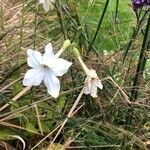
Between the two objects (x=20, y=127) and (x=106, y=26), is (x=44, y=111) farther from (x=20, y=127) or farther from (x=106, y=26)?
(x=106, y=26)

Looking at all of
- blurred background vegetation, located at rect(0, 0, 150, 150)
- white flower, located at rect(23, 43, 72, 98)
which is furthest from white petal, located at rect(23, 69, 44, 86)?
blurred background vegetation, located at rect(0, 0, 150, 150)

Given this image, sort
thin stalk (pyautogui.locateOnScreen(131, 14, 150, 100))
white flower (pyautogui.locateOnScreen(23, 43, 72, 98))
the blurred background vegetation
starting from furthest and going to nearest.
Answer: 1. thin stalk (pyautogui.locateOnScreen(131, 14, 150, 100))
2. the blurred background vegetation
3. white flower (pyautogui.locateOnScreen(23, 43, 72, 98))

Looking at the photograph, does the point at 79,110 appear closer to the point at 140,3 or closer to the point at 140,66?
the point at 140,66

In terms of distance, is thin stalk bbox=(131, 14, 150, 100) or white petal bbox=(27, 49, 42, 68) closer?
white petal bbox=(27, 49, 42, 68)

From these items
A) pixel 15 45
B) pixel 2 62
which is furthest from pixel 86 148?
pixel 15 45

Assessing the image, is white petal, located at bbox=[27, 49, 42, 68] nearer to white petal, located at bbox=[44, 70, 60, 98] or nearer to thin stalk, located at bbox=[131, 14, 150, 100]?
white petal, located at bbox=[44, 70, 60, 98]

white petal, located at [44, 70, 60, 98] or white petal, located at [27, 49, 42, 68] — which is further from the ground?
white petal, located at [27, 49, 42, 68]

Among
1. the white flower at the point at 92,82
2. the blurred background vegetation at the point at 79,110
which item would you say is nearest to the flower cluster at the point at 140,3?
the blurred background vegetation at the point at 79,110

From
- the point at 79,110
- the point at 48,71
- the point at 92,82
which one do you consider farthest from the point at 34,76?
the point at 79,110
